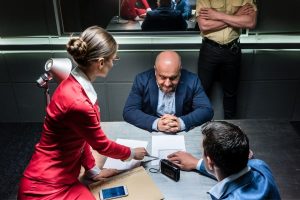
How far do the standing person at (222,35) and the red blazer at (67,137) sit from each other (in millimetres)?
1738

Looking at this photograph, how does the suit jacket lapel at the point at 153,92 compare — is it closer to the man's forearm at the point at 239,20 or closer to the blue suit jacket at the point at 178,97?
the blue suit jacket at the point at 178,97

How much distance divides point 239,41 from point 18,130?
2.72 metres

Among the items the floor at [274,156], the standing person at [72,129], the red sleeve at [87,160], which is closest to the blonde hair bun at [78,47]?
the standing person at [72,129]

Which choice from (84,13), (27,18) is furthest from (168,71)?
(84,13)

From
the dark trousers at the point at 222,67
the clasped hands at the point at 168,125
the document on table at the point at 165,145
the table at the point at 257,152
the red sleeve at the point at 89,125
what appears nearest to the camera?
the red sleeve at the point at 89,125

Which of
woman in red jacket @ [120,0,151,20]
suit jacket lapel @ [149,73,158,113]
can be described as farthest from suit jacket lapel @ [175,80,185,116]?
woman in red jacket @ [120,0,151,20]

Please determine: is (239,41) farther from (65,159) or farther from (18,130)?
(18,130)

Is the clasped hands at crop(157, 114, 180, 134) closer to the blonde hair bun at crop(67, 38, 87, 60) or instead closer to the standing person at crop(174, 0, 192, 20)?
the blonde hair bun at crop(67, 38, 87, 60)

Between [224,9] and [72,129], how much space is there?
2.05 m

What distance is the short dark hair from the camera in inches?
50.1

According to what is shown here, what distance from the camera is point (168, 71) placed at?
229 centimetres

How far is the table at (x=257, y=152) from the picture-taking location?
159 centimetres

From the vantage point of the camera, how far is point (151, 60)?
343 centimetres

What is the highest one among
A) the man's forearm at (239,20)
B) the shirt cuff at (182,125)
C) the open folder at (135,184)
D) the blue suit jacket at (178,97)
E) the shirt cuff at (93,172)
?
the man's forearm at (239,20)
